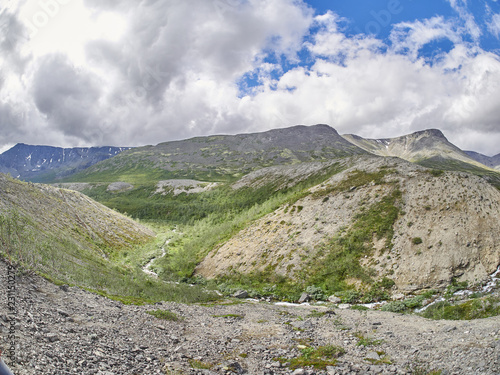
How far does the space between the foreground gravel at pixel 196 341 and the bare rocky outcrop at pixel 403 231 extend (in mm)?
18328

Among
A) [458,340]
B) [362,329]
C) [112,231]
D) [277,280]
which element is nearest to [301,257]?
[277,280]

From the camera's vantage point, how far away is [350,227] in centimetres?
5062

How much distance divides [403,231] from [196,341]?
39.0 metres

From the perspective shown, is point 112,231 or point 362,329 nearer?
point 362,329

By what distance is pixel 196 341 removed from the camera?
18109 millimetres

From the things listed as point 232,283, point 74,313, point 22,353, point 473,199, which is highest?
point 473,199

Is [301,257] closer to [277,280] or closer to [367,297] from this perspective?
[277,280]

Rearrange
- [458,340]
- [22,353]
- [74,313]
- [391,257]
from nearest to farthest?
[22,353]
[458,340]
[74,313]
[391,257]

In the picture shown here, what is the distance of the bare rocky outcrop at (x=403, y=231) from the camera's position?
38031 millimetres

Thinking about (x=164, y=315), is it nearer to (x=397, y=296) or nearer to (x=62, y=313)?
(x=62, y=313)

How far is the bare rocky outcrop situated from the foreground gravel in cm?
1833

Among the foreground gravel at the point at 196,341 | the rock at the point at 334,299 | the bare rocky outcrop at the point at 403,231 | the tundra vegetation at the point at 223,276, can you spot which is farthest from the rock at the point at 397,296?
the foreground gravel at the point at 196,341

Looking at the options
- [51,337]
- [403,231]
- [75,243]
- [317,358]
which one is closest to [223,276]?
[75,243]

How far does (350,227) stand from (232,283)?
23.0 meters
